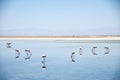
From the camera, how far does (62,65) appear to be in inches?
100

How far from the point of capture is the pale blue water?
2.44m

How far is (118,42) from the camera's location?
2807 mm

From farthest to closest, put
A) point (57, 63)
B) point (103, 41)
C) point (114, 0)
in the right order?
point (103, 41) < point (57, 63) < point (114, 0)

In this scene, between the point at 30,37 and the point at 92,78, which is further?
the point at 30,37

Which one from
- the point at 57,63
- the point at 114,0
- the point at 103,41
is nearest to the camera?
the point at 114,0

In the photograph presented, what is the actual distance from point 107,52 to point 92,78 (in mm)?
269

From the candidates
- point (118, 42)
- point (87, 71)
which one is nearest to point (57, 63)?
point (87, 71)

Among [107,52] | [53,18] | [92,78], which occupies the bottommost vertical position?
[92,78]

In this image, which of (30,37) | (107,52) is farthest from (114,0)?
(30,37)

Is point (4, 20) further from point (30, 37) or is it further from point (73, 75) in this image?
point (73, 75)

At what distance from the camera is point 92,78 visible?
243 cm

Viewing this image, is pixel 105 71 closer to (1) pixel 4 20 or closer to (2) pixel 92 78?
(2) pixel 92 78

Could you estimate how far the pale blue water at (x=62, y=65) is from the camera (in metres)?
2.44

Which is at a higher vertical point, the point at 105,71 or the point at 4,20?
the point at 4,20
